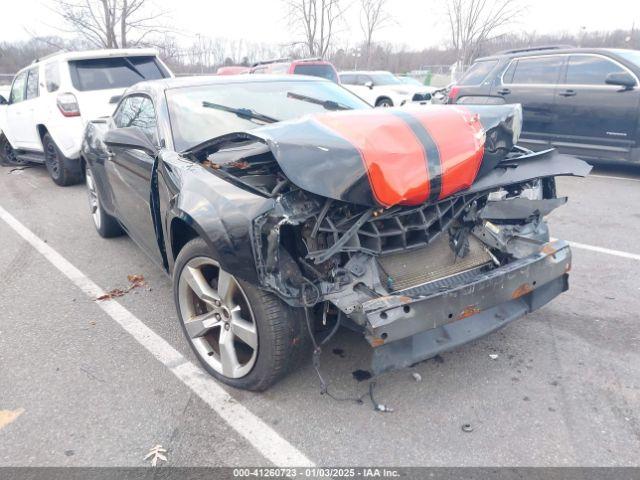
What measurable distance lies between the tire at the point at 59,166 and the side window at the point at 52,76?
0.75 metres

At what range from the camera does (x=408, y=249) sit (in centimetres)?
255

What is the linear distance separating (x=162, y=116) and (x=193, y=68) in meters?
37.0

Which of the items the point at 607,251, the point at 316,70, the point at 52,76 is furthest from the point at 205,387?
the point at 316,70

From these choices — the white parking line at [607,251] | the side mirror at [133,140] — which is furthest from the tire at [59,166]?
the white parking line at [607,251]

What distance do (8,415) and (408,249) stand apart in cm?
225

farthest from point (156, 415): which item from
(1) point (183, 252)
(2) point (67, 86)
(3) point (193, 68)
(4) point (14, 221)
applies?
(3) point (193, 68)

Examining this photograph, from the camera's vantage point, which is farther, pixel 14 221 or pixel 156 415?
pixel 14 221

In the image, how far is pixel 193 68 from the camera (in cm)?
3744

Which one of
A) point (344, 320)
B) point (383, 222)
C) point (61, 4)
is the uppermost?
point (61, 4)

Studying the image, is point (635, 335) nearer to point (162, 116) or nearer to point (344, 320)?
point (344, 320)

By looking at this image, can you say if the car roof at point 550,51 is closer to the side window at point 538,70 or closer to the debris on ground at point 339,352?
the side window at point 538,70

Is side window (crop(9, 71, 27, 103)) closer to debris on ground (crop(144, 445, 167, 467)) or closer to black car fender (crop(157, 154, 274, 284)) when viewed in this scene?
black car fender (crop(157, 154, 274, 284))

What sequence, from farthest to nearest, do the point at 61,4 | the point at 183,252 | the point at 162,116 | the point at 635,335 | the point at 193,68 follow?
the point at 193,68 → the point at 61,4 → the point at 162,116 → the point at 635,335 → the point at 183,252

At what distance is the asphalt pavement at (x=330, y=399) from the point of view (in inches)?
90.7
